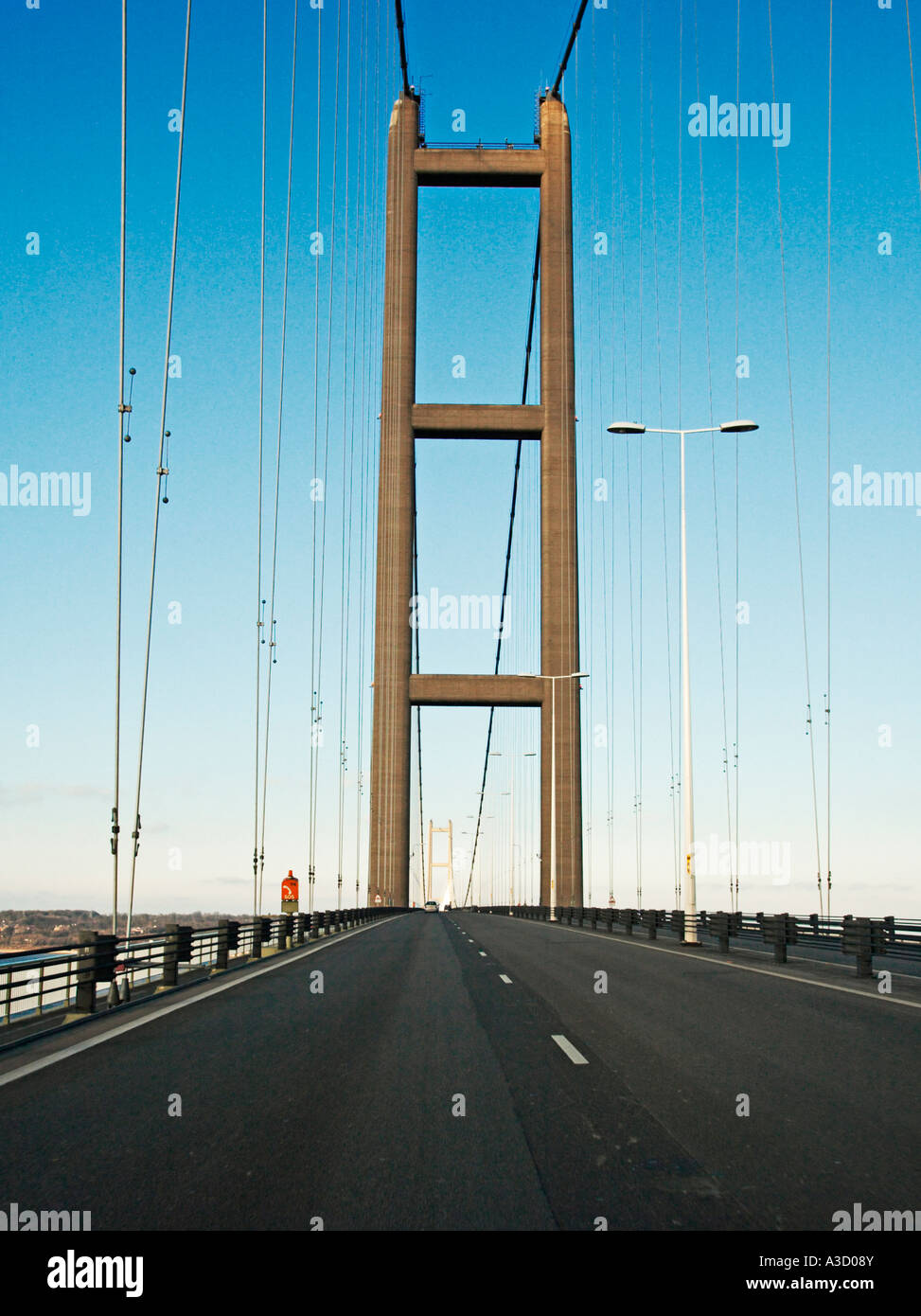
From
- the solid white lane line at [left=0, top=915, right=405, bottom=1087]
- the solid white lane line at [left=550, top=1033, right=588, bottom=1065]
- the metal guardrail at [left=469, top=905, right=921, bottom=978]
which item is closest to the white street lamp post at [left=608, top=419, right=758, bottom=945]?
the metal guardrail at [left=469, top=905, right=921, bottom=978]

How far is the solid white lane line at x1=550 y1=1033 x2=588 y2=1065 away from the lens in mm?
10617

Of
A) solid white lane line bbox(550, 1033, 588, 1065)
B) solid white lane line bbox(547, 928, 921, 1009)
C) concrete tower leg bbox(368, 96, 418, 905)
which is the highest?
concrete tower leg bbox(368, 96, 418, 905)

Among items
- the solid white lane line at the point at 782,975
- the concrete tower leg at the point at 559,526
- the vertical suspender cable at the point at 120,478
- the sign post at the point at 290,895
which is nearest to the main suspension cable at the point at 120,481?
the vertical suspender cable at the point at 120,478

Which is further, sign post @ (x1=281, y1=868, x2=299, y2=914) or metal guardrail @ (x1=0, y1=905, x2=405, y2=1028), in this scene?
sign post @ (x1=281, y1=868, x2=299, y2=914)

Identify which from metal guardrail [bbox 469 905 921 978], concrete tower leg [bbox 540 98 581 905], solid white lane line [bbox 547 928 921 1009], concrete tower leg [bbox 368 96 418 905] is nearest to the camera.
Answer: solid white lane line [bbox 547 928 921 1009]

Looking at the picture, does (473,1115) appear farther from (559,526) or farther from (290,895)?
(559,526)

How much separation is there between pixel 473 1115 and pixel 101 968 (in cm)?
802

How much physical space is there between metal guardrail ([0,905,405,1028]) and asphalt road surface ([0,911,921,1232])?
0.62m

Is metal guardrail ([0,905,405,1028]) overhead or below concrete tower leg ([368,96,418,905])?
below

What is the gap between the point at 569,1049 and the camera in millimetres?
11328

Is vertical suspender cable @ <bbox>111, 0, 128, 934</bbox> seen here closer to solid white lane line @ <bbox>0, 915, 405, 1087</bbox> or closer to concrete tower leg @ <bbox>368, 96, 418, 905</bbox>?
solid white lane line @ <bbox>0, 915, 405, 1087</bbox>
